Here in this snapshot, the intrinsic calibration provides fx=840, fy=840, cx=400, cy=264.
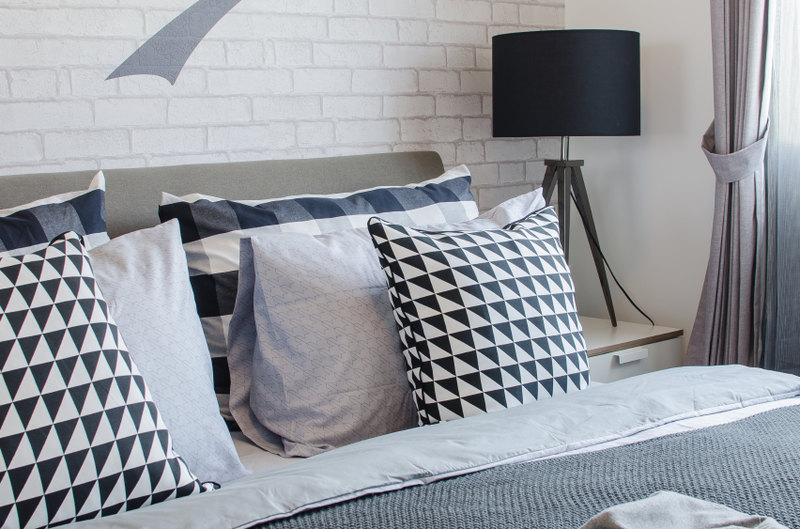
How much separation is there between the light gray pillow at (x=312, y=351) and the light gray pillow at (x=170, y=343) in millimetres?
166

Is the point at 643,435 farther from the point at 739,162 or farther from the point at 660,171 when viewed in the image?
the point at 660,171

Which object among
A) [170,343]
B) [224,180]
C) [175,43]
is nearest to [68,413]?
[170,343]

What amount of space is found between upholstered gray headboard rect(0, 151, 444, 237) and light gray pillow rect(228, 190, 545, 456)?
0.46m

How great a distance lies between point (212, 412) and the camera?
1.56m

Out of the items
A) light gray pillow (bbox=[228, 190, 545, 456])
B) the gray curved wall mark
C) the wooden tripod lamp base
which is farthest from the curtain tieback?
the gray curved wall mark

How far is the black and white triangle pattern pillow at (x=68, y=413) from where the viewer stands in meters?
1.19

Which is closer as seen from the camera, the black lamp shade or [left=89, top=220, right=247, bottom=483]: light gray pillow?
[left=89, top=220, right=247, bottom=483]: light gray pillow

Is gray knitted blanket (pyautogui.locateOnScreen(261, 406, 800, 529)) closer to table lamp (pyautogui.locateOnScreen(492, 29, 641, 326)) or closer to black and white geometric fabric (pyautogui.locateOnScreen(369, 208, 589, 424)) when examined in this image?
black and white geometric fabric (pyautogui.locateOnScreen(369, 208, 589, 424))

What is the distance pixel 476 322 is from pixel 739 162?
1.28 m

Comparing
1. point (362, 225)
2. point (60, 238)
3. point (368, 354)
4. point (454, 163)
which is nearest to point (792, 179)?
point (454, 163)

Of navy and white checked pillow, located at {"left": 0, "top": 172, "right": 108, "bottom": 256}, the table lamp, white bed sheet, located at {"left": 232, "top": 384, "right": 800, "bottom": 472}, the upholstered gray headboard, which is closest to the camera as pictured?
white bed sheet, located at {"left": 232, "top": 384, "right": 800, "bottom": 472}

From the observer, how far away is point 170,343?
5.02 feet

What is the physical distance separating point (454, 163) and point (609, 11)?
32.1 inches

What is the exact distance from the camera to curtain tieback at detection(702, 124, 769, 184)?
2.46 metres
